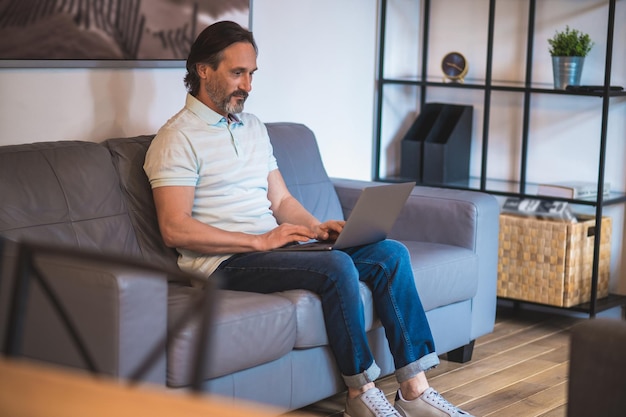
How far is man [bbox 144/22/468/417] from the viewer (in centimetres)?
273

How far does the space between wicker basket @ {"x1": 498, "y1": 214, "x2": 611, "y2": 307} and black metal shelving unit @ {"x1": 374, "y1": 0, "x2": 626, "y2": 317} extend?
61 millimetres

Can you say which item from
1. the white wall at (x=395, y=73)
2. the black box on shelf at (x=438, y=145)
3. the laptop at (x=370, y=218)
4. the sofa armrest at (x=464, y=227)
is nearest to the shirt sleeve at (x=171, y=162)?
the laptop at (x=370, y=218)

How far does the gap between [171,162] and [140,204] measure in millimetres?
188

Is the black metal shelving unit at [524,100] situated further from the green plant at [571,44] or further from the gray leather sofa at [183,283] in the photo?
the gray leather sofa at [183,283]

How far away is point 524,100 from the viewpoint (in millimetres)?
4344

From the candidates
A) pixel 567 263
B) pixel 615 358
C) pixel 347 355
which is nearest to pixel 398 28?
pixel 567 263

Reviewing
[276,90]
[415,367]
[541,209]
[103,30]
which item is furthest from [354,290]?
[541,209]

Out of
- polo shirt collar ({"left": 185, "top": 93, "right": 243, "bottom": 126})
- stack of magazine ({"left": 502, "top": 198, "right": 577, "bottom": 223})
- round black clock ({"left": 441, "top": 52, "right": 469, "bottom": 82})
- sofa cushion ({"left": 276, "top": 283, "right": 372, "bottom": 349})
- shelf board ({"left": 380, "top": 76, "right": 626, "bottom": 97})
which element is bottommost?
sofa cushion ({"left": 276, "top": 283, "right": 372, "bottom": 349})

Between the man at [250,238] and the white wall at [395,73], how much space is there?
429 millimetres

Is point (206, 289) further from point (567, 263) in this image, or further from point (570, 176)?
point (570, 176)

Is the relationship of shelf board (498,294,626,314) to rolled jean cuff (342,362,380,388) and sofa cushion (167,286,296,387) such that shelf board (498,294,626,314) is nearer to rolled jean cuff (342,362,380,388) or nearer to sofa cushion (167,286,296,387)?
rolled jean cuff (342,362,380,388)

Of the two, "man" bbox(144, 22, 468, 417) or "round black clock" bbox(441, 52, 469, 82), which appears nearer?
"man" bbox(144, 22, 468, 417)

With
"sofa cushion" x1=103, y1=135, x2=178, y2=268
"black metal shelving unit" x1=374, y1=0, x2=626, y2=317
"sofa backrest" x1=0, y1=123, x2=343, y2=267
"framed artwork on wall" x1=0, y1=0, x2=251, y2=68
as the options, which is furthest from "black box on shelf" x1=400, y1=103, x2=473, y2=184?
"sofa cushion" x1=103, y1=135, x2=178, y2=268

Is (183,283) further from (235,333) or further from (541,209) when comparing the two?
(541,209)
